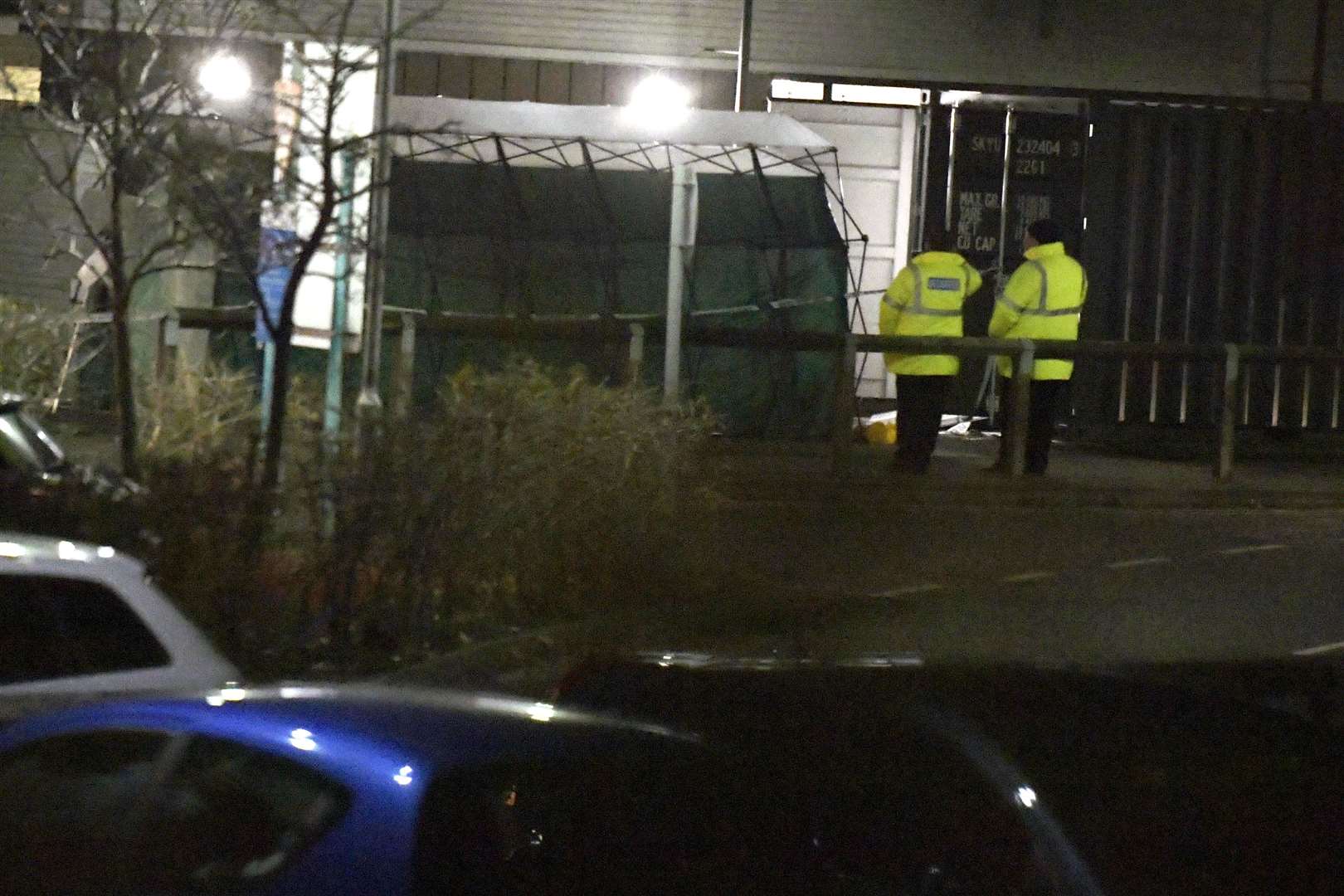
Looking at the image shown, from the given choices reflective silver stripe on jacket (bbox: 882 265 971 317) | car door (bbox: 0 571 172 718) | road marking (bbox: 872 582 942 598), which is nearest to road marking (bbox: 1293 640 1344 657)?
road marking (bbox: 872 582 942 598)

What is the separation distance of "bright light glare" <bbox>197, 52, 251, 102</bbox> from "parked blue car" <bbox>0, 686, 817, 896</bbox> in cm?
743

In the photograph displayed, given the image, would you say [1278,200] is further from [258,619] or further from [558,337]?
[258,619]

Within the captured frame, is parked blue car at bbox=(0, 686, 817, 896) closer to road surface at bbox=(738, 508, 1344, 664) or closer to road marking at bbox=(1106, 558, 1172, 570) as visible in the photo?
road surface at bbox=(738, 508, 1344, 664)

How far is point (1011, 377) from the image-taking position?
13836mm

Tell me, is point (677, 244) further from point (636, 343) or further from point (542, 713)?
point (542, 713)

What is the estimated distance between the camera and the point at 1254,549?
12.1m

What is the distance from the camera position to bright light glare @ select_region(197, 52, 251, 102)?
10.5 m

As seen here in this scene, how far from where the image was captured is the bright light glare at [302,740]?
321 cm

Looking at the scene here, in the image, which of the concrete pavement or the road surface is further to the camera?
the concrete pavement

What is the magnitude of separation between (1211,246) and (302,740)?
630 inches

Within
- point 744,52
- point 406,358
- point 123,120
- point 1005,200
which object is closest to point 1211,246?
point 1005,200

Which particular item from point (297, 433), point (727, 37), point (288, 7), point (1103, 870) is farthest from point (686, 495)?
point (727, 37)

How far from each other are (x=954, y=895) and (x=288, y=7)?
25.7ft

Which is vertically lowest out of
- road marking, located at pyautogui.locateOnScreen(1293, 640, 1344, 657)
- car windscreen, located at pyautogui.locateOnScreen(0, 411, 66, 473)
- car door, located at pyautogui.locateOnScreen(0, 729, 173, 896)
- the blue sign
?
road marking, located at pyautogui.locateOnScreen(1293, 640, 1344, 657)
